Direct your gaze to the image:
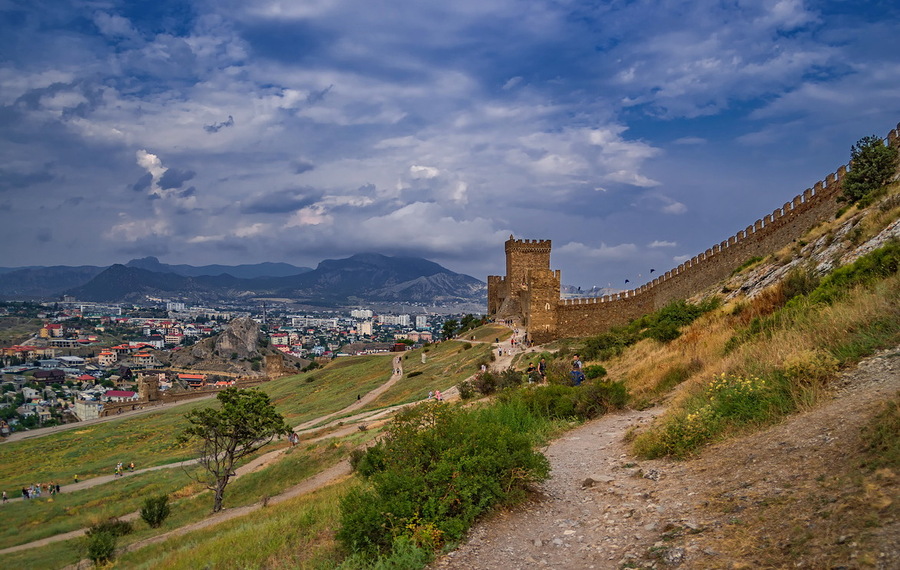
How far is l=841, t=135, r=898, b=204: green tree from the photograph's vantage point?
23031mm

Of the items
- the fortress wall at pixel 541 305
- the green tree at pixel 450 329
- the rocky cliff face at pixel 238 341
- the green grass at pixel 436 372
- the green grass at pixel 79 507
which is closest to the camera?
the green grass at pixel 79 507

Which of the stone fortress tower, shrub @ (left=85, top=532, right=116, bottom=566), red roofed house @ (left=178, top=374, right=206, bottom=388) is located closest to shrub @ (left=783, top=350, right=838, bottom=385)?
shrub @ (left=85, top=532, right=116, bottom=566)

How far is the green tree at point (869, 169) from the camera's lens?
75.6 ft

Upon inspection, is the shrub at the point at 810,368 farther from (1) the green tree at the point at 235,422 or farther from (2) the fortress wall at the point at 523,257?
(2) the fortress wall at the point at 523,257

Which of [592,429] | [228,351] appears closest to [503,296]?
[592,429]

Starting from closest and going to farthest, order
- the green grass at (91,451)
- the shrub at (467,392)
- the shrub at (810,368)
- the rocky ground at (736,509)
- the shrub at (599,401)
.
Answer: the rocky ground at (736,509)
the shrub at (810,368)
the shrub at (599,401)
the shrub at (467,392)
the green grass at (91,451)

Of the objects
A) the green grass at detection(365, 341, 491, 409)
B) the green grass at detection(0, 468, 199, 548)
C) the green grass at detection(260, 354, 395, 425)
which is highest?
the green grass at detection(365, 341, 491, 409)

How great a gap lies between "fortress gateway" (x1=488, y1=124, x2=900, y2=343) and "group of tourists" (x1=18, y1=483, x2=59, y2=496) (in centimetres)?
3432

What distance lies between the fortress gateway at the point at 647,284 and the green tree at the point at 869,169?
1.57 m

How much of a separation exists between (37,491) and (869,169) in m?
47.3

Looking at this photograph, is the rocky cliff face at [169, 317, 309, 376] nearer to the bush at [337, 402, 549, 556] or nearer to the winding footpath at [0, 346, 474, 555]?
Answer: the winding footpath at [0, 346, 474, 555]

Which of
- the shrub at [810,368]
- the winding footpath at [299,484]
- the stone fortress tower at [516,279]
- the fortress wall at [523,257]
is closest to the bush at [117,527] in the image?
the winding footpath at [299,484]

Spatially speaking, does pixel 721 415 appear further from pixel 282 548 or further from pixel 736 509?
pixel 282 548

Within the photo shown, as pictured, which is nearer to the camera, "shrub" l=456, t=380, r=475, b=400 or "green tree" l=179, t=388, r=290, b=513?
"shrub" l=456, t=380, r=475, b=400
